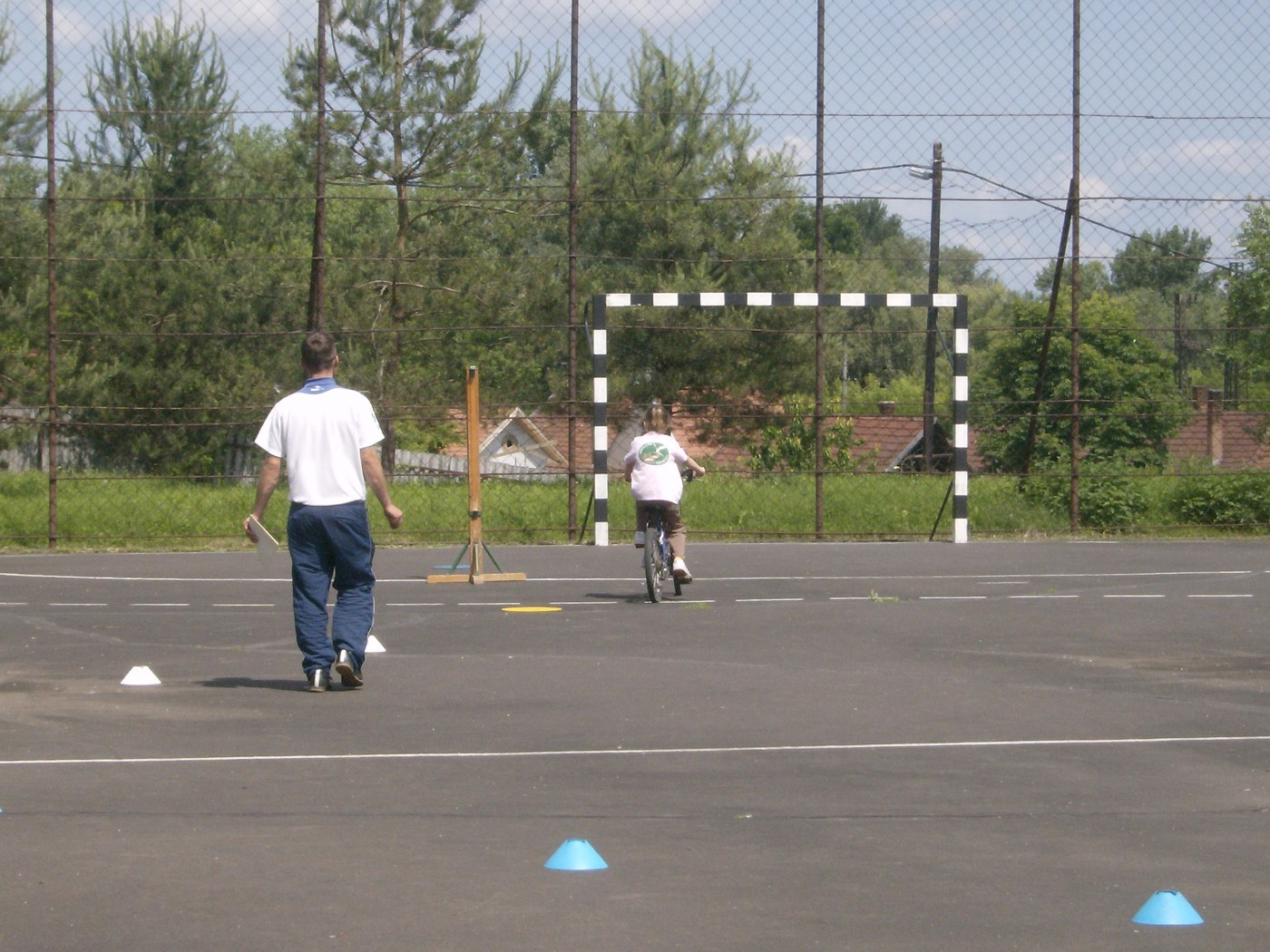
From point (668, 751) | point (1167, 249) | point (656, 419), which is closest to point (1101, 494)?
point (1167, 249)

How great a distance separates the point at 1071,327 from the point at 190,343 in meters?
10.7

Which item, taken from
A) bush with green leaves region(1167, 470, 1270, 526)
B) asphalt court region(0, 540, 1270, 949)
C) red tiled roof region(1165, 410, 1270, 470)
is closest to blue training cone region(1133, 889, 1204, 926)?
asphalt court region(0, 540, 1270, 949)

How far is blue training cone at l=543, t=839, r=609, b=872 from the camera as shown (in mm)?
4859

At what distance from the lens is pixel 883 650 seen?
9.89 metres

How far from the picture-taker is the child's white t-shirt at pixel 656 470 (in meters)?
12.9

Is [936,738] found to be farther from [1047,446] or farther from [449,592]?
[1047,446]

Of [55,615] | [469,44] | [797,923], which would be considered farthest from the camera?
[469,44]

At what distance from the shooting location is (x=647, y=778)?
244 inches

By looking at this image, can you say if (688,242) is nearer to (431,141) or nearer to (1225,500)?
(431,141)

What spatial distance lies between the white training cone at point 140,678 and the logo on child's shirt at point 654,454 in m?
5.05

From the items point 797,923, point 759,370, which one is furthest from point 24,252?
point 797,923

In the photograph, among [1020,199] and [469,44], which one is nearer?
[1020,199]

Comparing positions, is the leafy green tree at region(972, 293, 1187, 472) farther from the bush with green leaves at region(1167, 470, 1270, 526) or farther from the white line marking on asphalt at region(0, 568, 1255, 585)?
the white line marking on asphalt at region(0, 568, 1255, 585)

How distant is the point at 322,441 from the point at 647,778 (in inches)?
121
